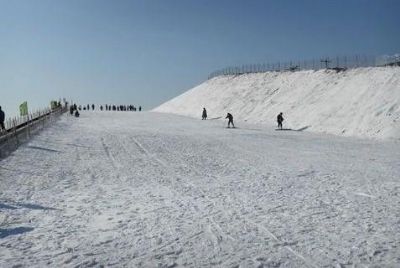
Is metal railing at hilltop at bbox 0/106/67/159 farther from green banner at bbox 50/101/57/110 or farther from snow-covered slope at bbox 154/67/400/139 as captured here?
green banner at bbox 50/101/57/110

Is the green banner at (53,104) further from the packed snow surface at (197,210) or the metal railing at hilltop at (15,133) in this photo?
the packed snow surface at (197,210)

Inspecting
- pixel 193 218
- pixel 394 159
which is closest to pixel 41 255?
pixel 193 218

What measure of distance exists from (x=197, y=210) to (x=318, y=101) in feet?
131

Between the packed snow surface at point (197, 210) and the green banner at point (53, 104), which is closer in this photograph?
the packed snow surface at point (197, 210)

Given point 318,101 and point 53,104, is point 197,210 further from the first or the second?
point 53,104

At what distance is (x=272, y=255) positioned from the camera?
25.5 ft

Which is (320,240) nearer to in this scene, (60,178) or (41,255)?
(41,255)

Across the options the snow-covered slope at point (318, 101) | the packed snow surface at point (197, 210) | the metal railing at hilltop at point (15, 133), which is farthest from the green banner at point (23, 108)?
the snow-covered slope at point (318, 101)

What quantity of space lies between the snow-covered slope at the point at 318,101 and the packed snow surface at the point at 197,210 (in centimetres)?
A: 1678

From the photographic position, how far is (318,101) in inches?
1906

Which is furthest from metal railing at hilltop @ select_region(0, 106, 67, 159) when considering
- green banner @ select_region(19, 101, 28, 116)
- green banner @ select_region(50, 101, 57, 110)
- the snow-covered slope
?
green banner @ select_region(50, 101, 57, 110)

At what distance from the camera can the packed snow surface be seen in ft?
25.6

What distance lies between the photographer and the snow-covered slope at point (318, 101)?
3603 centimetres

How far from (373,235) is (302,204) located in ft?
8.84
